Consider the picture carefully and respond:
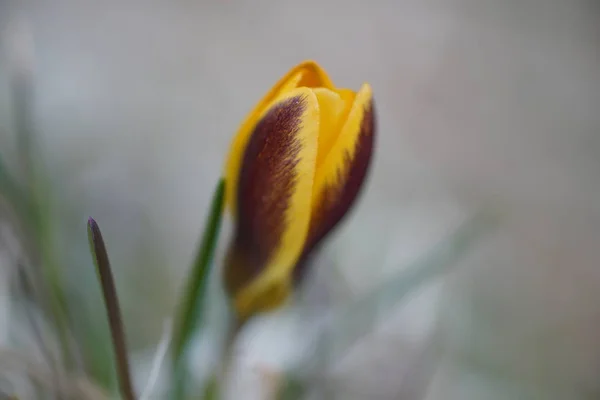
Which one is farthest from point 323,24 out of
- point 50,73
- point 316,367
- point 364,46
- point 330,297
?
point 316,367

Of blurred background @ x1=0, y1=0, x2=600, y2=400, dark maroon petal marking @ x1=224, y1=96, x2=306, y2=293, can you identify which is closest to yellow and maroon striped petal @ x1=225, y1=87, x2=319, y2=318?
dark maroon petal marking @ x1=224, y1=96, x2=306, y2=293

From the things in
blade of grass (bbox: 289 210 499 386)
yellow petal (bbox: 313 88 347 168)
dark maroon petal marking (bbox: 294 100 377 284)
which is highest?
yellow petal (bbox: 313 88 347 168)

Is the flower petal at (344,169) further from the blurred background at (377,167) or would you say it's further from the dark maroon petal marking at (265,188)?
the blurred background at (377,167)

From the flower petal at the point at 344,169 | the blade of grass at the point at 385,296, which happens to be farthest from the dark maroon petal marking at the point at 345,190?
the blade of grass at the point at 385,296

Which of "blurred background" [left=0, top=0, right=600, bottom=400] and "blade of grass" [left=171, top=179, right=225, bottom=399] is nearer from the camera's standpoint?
"blade of grass" [left=171, top=179, right=225, bottom=399]

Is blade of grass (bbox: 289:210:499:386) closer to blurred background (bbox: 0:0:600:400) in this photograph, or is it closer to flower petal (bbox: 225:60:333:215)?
blurred background (bbox: 0:0:600:400)

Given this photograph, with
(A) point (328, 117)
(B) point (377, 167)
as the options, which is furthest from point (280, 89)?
(B) point (377, 167)

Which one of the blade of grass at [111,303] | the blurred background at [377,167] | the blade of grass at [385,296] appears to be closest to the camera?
the blade of grass at [111,303]

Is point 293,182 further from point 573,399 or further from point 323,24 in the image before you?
point 323,24
